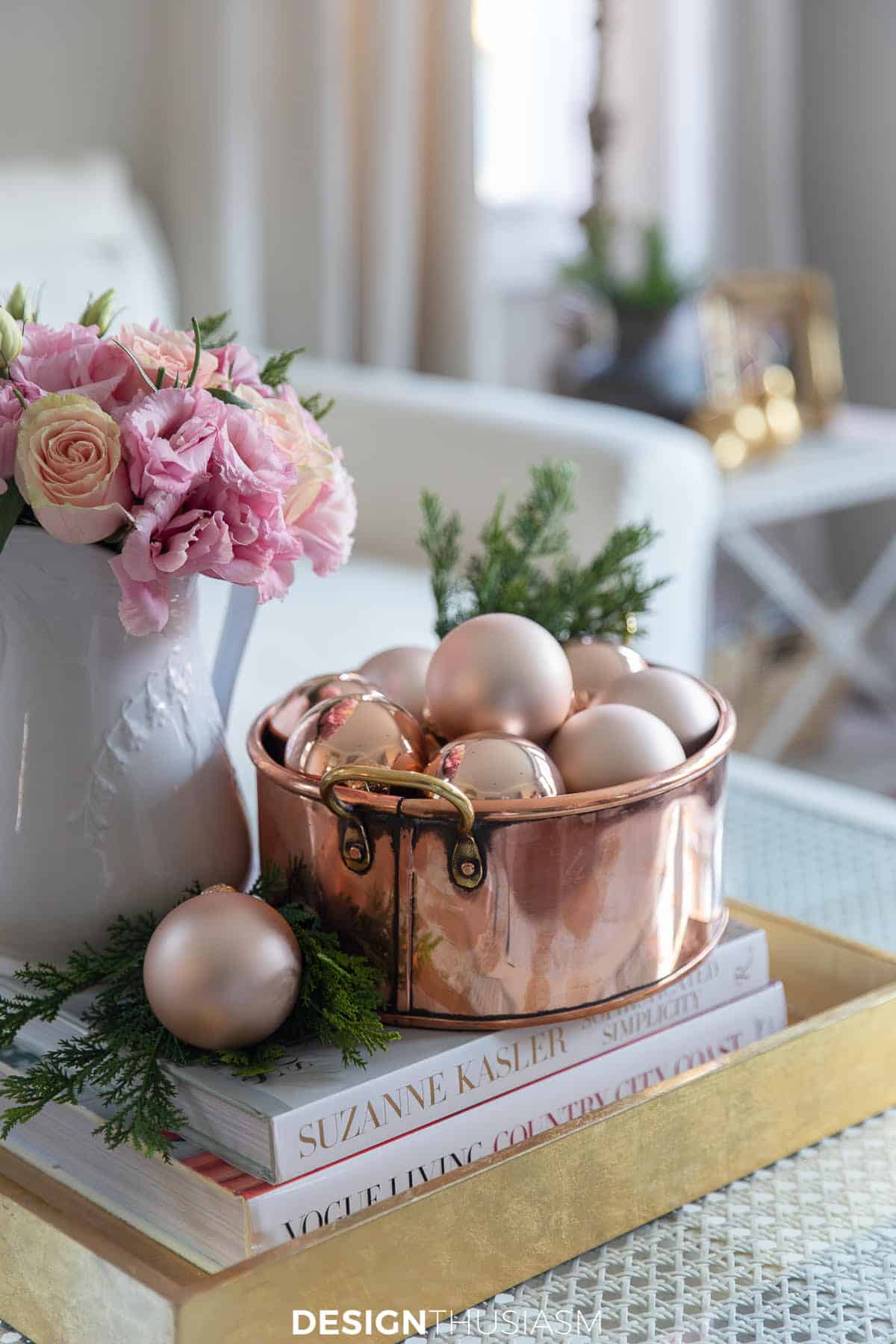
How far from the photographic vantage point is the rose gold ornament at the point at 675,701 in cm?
70

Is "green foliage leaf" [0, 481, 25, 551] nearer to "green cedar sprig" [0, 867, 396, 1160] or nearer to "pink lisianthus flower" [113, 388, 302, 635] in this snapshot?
"pink lisianthus flower" [113, 388, 302, 635]

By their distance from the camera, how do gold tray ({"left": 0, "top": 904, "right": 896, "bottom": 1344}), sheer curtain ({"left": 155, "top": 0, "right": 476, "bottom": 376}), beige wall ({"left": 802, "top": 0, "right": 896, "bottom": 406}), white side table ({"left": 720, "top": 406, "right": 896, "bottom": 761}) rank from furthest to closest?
1. beige wall ({"left": 802, "top": 0, "right": 896, "bottom": 406})
2. sheer curtain ({"left": 155, "top": 0, "right": 476, "bottom": 376})
3. white side table ({"left": 720, "top": 406, "right": 896, "bottom": 761})
4. gold tray ({"left": 0, "top": 904, "right": 896, "bottom": 1344})

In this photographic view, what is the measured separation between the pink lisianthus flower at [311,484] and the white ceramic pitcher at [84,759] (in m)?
0.06

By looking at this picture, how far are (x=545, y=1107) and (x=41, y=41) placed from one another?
1993mm

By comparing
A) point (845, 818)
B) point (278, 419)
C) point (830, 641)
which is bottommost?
point (830, 641)

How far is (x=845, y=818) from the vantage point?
1127 millimetres

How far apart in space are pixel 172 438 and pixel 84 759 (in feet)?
0.53

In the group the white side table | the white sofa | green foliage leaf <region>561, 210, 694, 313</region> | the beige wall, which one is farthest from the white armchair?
the beige wall

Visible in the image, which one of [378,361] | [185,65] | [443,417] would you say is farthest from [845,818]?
[185,65]

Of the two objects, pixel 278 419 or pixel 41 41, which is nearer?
pixel 278 419

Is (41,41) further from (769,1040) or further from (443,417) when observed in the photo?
(769,1040)

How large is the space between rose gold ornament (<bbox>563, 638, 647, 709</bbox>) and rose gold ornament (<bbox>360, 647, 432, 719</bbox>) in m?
0.07

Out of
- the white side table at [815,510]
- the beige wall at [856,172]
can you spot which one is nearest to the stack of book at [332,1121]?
the white side table at [815,510]

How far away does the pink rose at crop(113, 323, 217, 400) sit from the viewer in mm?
637
